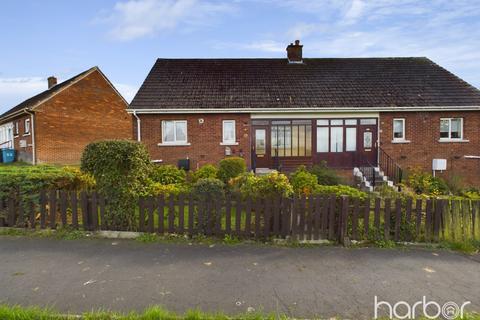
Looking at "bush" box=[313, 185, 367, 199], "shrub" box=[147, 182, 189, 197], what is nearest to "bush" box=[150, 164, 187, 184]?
"shrub" box=[147, 182, 189, 197]

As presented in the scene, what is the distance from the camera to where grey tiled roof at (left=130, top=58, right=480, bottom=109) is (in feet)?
46.6

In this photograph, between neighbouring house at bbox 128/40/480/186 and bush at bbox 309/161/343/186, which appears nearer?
bush at bbox 309/161/343/186

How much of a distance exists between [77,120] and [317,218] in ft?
70.6

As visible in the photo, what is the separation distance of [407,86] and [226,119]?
977cm

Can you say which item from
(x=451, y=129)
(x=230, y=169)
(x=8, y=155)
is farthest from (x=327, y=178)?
(x=8, y=155)

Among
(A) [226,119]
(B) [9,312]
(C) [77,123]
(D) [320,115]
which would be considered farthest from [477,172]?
(C) [77,123]

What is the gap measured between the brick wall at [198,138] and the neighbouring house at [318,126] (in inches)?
1.9

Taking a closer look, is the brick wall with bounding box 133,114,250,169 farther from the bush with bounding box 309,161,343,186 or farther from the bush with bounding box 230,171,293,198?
the bush with bounding box 230,171,293,198

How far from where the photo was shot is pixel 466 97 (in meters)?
14.5

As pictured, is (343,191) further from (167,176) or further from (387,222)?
(167,176)

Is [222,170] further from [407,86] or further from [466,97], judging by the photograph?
[466,97]

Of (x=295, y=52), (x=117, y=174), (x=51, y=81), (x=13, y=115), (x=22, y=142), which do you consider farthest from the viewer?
(x=51, y=81)

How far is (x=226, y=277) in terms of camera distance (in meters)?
4.36

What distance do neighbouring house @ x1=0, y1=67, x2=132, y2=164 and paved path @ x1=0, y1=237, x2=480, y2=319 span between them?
17.0 meters
